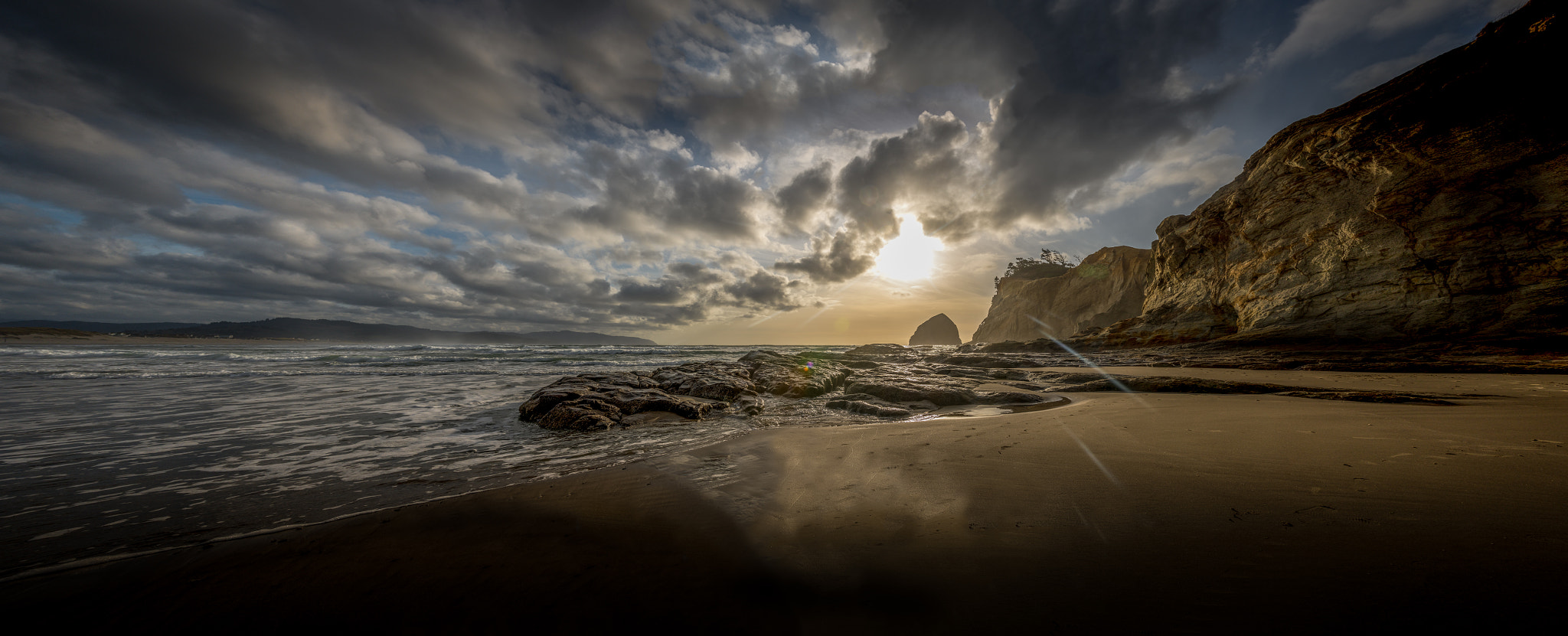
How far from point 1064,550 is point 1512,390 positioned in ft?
33.5

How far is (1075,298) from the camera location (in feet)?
147

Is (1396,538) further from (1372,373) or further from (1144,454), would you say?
(1372,373)

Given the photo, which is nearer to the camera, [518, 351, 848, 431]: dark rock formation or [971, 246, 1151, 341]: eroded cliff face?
[518, 351, 848, 431]: dark rock formation

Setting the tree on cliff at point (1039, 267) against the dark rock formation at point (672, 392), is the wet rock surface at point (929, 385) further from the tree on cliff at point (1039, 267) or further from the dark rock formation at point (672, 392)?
the tree on cliff at point (1039, 267)

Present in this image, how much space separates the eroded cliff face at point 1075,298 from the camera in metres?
37.4

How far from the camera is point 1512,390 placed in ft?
20.7

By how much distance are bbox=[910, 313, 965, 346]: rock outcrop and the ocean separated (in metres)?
93.3

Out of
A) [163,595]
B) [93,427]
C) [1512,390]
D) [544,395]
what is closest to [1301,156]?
[1512,390]

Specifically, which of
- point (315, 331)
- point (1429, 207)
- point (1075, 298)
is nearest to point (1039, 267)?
point (1075, 298)

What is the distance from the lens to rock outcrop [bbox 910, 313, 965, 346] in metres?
93.9

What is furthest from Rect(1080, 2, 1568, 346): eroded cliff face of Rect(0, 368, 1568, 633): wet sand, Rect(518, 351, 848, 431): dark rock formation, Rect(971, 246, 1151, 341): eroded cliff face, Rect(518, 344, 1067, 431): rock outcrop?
Rect(971, 246, 1151, 341): eroded cliff face

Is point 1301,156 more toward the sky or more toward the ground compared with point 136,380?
more toward the sky

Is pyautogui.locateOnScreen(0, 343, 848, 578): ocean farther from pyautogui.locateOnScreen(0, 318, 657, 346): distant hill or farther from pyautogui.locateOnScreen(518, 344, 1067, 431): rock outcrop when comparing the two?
pyautogui.locateOnScreen(0, 318, 657, 346): distant hill

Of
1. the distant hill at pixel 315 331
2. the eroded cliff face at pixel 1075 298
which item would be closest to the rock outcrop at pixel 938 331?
the eroded cliff face at pixel 1075 298
